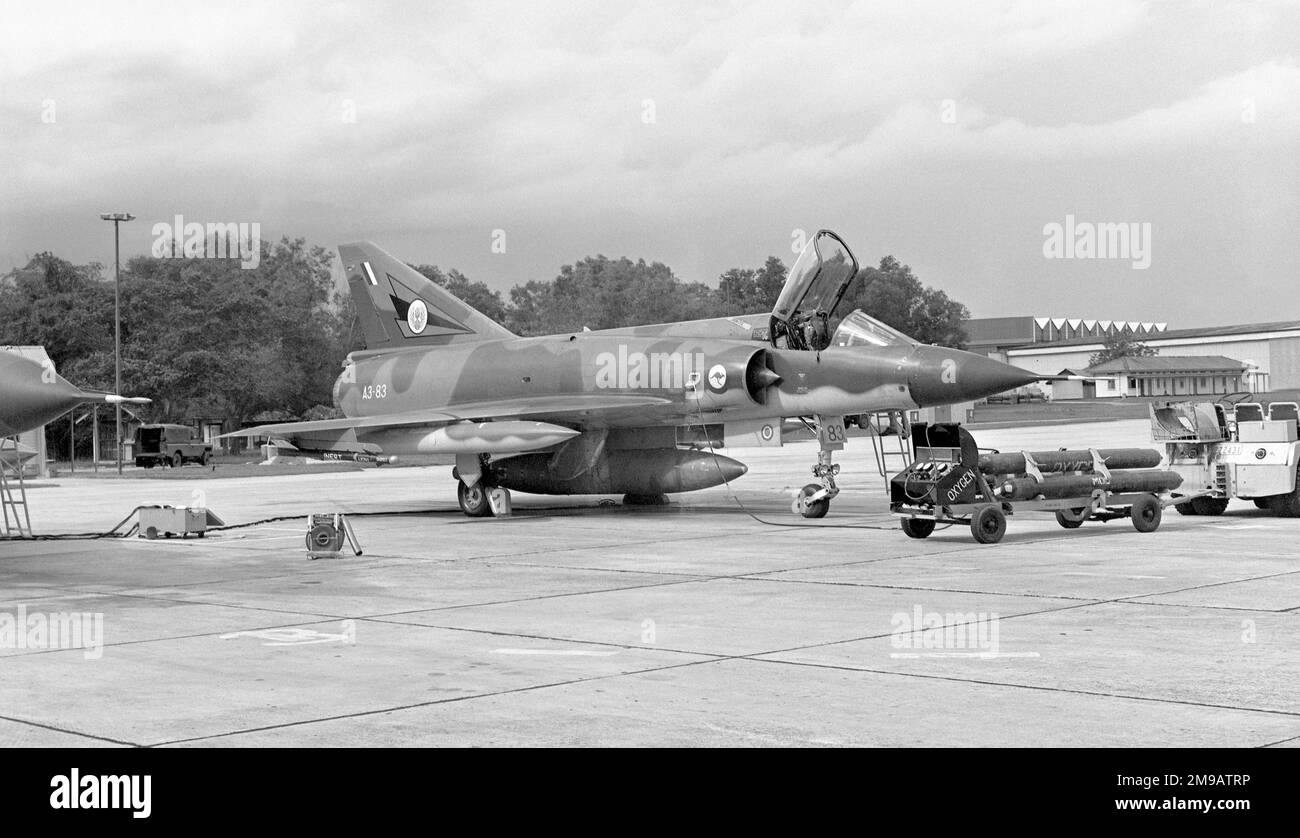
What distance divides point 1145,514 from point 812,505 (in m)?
4.54

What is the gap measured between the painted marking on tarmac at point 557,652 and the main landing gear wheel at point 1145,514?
9.31 m

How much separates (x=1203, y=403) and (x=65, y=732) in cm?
1494

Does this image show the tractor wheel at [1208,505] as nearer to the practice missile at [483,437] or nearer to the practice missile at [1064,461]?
the practice missile at [1064,461]

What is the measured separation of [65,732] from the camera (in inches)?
244

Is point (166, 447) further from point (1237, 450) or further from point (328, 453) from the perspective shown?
point (1237, 450)

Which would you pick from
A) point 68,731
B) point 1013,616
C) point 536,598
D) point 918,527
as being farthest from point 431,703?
point 918,527

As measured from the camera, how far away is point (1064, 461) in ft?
50.8

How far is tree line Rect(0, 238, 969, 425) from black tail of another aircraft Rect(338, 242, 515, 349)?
29241 mm

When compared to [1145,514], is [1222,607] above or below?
below

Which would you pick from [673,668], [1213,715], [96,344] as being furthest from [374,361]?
[96,344]

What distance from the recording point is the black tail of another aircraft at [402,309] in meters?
23.0

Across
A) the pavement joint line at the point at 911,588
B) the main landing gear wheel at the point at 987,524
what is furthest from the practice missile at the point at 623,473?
the pavement joint line at the point at 911,588

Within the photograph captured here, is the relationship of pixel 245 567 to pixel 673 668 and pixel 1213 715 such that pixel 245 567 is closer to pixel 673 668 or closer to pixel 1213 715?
pixel 673 668

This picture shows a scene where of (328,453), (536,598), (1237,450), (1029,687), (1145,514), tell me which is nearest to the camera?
(1029,687)
